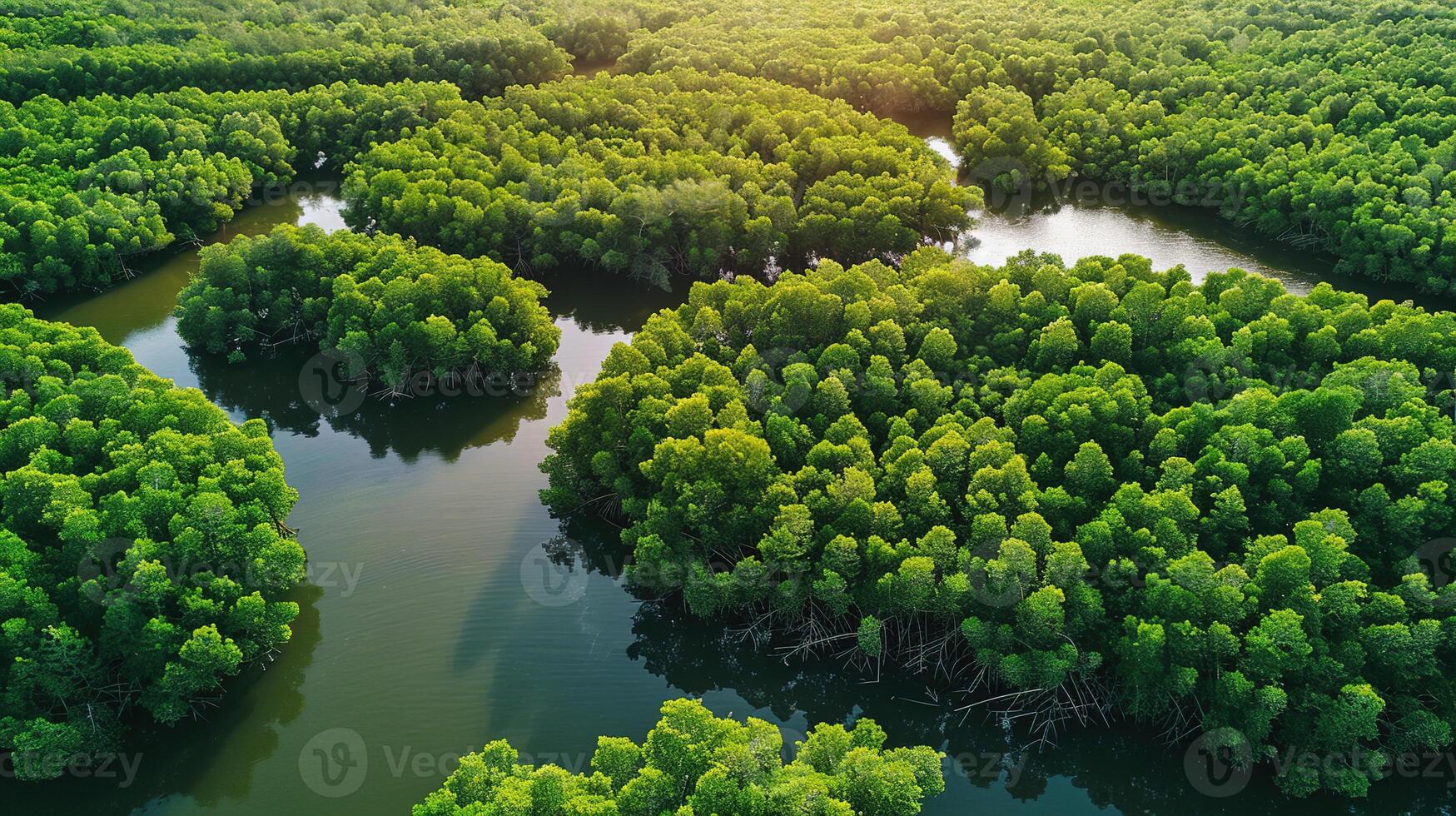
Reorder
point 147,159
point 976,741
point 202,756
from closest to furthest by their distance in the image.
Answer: point 202,756 → point 976,741 → point 147,159

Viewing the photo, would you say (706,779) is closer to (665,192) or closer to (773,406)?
(773,406)

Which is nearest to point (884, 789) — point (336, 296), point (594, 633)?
point (594, 633)

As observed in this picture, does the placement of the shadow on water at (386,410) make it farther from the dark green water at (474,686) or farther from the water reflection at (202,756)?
the water reflection at (202,756)

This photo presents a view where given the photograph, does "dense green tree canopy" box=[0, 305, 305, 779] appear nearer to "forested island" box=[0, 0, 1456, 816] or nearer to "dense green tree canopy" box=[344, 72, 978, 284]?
"forested island" box=[0, 0, 1456, 816]

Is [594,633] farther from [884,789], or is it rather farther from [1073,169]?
[1073,169]

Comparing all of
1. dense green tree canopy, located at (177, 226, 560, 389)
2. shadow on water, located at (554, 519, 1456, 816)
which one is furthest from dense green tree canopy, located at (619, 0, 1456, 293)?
shadow on water, located at (554, 519, 1456, 816)

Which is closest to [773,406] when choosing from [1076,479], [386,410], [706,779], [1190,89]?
[1076,479]

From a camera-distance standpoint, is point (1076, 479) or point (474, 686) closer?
point (474, 686)
